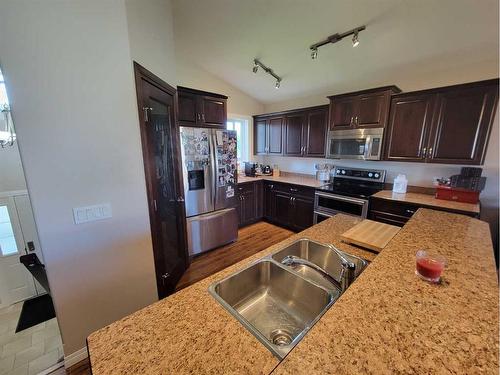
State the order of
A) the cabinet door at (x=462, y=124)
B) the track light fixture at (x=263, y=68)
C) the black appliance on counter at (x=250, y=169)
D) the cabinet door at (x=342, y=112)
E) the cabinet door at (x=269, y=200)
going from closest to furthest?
1. the cabinet door at (x=462, y=124)
2. the cabinet door at (x=342, y=112)
3. the track light fixture at (x=263, y=68)
4. the cabinet door at (x=269, y=200)
5. the black appliance on counter at (x=250, y=169)

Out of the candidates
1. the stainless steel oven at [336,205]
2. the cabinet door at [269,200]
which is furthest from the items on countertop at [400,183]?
the cabinet door at [269,200]

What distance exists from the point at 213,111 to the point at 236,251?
6.76 feet

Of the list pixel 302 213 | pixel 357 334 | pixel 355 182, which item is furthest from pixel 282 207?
pixel 357 334

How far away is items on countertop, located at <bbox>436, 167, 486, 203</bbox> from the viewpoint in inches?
85.7

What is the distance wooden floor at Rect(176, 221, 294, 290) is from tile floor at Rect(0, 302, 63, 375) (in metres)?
1.03

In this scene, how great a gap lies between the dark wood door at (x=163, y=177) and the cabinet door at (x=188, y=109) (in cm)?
38

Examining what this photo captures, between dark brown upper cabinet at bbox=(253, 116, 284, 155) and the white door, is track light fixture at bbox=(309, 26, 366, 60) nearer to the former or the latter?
dark brown upper cabinet at bbox=(253, 116, 284, 155)

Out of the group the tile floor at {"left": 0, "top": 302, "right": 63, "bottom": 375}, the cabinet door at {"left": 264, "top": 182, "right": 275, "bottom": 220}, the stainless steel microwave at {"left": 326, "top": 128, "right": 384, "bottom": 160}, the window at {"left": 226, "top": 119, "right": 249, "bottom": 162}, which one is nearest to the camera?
the tile floor at {"left": 0, "top": 302, "right": 63, "bottom": 375}

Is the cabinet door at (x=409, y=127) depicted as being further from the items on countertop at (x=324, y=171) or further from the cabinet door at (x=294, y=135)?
the cabinet door at (x=294, y=135)

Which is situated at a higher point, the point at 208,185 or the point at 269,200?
the point at 208,185

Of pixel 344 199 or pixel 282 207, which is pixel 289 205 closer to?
pixel 282 207

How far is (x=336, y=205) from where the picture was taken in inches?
115

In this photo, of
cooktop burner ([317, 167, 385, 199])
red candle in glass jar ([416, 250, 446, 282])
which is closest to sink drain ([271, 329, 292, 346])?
red candle in glass jar ([416, 250, 446, 282])

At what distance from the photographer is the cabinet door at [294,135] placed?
3559mm
